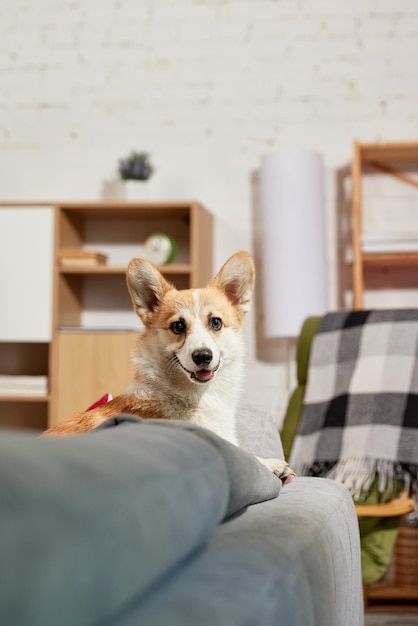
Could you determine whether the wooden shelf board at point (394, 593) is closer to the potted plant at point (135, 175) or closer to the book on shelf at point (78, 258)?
the book on shelf at point (78, 258)

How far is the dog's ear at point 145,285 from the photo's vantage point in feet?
5.03

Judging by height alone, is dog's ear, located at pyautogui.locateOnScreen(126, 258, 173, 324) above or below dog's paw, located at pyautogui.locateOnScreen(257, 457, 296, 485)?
above

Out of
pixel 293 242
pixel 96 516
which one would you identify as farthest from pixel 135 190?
pixel 96 516

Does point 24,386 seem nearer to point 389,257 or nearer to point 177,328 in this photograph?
point 389,257

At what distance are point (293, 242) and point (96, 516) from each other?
3348 millimetres

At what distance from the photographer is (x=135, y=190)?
13.3 ft

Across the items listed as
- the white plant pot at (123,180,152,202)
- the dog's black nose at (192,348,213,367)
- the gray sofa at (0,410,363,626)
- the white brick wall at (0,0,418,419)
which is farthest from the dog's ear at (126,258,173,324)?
the white brick wall at (0,0,418,419)

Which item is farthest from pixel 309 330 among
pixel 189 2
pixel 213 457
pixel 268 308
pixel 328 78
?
pixel 213 457

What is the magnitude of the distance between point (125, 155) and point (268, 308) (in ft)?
3.46

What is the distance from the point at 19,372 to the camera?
14.0ft

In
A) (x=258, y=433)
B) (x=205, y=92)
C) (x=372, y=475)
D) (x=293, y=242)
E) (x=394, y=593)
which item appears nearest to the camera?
(x=258, y=433)

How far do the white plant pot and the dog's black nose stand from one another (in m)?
2.68

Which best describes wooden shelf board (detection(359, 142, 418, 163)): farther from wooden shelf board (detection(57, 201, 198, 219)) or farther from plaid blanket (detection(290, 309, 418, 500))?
plaid blanket (detection(290, 309, 418, 500))

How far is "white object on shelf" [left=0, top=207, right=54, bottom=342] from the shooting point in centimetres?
395
